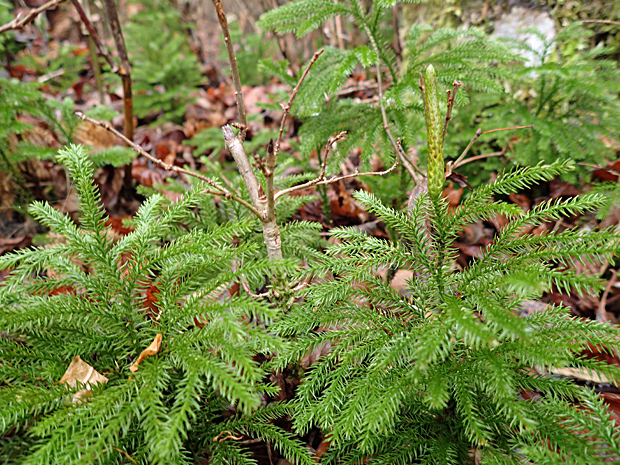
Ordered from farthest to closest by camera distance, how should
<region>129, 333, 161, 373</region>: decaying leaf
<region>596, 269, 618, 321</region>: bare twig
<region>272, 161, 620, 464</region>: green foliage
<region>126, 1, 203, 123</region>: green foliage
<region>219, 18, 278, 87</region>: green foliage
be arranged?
<region>219, 18, 278, 87</region>: green foliage
<region>126, 1, 203, 123</region>: green foliage
<region>596, 269, 618, 321</region>: bare twig
<region>129, 333, 161, 373</region>: decaying leaf
<region>272, 161, 620, 464</region>: green foliage

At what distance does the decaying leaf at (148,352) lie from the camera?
124 cm

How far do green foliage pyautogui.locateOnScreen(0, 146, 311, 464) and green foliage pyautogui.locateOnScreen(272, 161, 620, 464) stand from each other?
232mm

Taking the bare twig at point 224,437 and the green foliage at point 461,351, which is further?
the bare twig at point 224,437

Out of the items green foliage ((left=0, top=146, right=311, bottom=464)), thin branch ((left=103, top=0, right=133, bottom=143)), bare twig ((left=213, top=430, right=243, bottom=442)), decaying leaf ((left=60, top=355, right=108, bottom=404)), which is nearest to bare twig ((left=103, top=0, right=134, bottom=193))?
thin branch ((left=103, top=0, right=133, bottom=143))

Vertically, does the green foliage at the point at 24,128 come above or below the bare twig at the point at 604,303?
above

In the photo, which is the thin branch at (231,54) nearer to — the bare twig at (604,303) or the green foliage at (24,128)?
the green foliage at (24,128)

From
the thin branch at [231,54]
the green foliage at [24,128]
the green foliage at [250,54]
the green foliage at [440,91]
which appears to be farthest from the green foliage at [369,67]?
the green foliage at [250,54]

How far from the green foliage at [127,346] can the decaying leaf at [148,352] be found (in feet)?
0.08

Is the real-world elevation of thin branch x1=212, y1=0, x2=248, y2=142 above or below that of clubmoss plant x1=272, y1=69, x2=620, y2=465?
above

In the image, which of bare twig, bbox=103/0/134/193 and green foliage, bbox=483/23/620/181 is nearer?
green foliage, bbox=483/23/620/181

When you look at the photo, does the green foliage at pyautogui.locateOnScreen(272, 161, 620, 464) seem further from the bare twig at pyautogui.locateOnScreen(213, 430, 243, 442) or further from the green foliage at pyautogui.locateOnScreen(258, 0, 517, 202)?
the green foliage at pyautogui.locateOnScreen(258, 0, 517, 202)

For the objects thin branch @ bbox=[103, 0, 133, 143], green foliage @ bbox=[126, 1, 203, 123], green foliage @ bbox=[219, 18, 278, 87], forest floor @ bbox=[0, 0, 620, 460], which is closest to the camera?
forest floor @ bbox=[0, 0, 620, 460]

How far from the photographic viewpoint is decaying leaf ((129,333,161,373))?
1.24 metres

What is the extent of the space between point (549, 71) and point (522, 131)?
0.53 metres
